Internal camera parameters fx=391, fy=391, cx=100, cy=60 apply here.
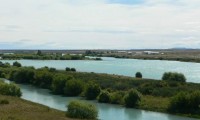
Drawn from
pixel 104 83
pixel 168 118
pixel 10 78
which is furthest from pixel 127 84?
pixel 10 78

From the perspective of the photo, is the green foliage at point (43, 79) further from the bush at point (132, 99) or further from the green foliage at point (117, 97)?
the bush at point (132, 99)

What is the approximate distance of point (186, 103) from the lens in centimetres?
5166

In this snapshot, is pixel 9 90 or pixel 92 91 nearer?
pixel 9 90

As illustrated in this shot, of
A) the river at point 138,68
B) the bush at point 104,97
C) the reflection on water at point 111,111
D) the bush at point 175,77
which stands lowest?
the reflection on water at point 111,111

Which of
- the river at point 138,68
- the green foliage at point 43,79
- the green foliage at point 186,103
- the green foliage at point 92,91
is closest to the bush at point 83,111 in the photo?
the green foliage at point 186,103

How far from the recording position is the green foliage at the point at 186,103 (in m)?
51.2

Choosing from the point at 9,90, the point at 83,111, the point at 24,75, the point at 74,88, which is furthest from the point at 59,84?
the point at 83,111

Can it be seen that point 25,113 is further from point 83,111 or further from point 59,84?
point 59,84

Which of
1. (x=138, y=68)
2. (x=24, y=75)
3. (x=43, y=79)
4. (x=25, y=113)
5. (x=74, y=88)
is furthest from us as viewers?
(x=138, y=68)

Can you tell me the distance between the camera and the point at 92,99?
210ft

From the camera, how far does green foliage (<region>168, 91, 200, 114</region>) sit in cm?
5121

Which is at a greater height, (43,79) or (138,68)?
(138,68)

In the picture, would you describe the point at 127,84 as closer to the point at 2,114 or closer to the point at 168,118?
the point at 168,118

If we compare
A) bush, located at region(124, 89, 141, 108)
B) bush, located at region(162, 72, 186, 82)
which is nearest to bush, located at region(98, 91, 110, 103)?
bush, located at region(124, 89, 141, 108)
